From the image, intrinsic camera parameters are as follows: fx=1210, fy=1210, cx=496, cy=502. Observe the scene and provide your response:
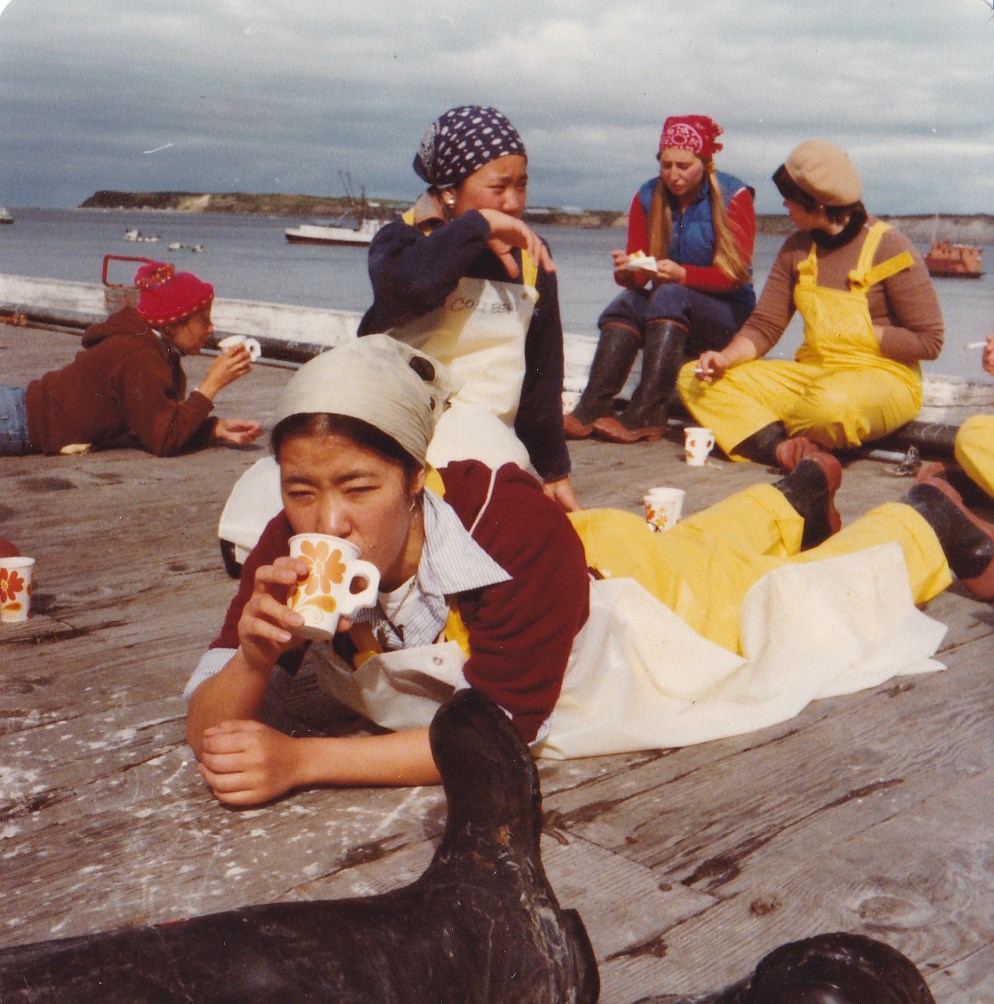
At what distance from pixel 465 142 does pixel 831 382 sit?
110 inches

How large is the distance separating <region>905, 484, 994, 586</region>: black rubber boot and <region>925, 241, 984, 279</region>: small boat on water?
67114 mm

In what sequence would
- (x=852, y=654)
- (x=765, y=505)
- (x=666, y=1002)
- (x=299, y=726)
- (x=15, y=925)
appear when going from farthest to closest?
(x=765, y=505) < (x=852, y=654) < (x=299, y=726) < (x=15, y=925) < (x=666, y=1002)

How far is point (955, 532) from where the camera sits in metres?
3.61

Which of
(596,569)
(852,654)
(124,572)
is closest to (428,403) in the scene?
(596,569)

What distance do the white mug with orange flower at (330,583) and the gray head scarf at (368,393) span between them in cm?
28

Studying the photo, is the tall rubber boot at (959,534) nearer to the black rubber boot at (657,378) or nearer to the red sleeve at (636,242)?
the black rubber boot at (657,378)

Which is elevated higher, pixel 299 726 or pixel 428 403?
pixel 428 403

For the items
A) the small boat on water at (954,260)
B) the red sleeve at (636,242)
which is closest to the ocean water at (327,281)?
the small boat on water at (954,260)

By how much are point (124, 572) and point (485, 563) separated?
2.03 meters

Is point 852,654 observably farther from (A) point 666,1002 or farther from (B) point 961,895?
(A) point 666,1002

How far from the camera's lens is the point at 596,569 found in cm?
288

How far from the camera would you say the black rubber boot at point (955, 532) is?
359 centimetres

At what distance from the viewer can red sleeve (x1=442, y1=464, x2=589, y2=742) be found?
7.70 ft

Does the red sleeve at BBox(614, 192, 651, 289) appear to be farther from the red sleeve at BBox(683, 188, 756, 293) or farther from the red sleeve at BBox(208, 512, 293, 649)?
the red sleeve at BBox(208, 512, 293, 649)
